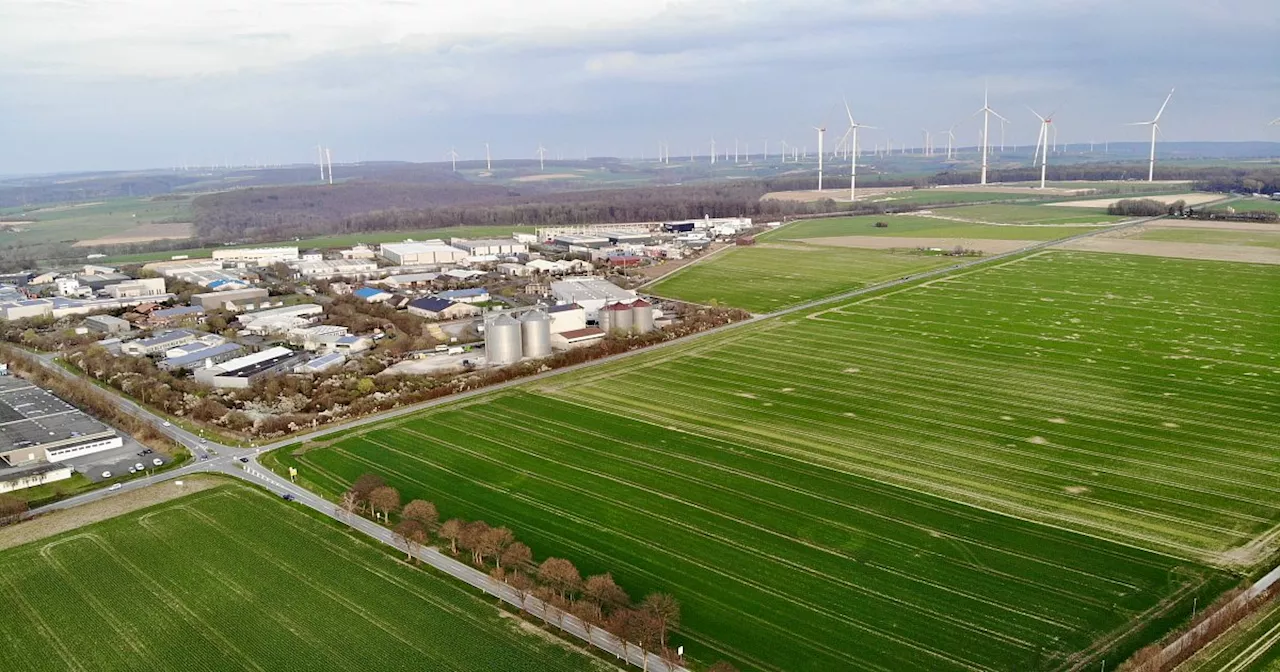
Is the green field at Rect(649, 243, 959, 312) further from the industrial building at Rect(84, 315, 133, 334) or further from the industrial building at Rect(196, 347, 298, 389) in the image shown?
the industrial building at Rect(84, 315, 133, 334)

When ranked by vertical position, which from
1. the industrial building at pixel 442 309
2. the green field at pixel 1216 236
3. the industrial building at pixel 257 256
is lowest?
the industrial building at pixel 442 309

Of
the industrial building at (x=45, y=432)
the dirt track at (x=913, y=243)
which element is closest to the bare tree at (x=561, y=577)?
the industrial building at (x=45, y=432)

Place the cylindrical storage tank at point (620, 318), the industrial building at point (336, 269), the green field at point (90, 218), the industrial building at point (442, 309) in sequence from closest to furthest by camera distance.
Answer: the cylindrical storage tank at point (620, 318)
the industrial building at point (442, 309)
the industrial building at point (336, 269)
the green field at point (90, 218)

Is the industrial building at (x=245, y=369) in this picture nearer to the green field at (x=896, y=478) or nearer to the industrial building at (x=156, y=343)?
the industrial building at (x=156, y=343)

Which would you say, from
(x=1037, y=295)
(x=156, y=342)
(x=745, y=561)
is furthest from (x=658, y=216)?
(x=745, y=561)

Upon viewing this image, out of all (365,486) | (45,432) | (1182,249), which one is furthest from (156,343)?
(1182,249)

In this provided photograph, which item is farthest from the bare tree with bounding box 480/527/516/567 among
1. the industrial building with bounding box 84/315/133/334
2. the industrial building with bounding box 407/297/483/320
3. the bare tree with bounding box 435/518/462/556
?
the industrial building with bounding box 84/315/133/334

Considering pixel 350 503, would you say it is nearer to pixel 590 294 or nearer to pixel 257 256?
pixel 590 294
